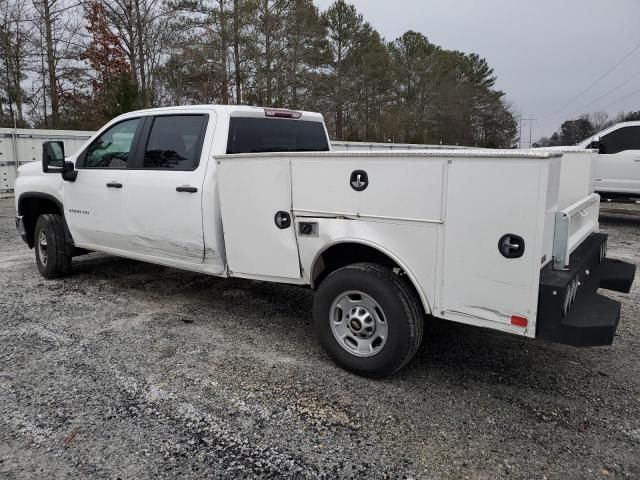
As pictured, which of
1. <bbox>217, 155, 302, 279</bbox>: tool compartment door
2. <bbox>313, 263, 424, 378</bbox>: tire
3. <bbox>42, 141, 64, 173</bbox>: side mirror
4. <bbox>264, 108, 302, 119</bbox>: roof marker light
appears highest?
<bbox>264, 108, 302, 119</bbox>: roof marker light

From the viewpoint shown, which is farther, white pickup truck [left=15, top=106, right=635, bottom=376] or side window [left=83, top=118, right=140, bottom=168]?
side window [left=83, top=118, right=140, bottom=168]

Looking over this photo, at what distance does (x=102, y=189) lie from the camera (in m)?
5.33

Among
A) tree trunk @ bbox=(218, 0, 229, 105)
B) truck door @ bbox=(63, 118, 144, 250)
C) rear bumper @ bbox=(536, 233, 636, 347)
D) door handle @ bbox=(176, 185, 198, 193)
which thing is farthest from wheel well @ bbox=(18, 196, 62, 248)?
tree trunk @ bbox=(218, 0, 229, 105)

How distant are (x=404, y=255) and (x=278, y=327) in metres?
1.81

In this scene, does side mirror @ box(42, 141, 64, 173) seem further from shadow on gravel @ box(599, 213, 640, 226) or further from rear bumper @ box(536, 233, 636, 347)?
shadow on gravel @ box(599, 213, 640, 226)

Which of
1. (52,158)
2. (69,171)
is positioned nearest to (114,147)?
(69,171)

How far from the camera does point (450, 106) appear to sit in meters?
48.3

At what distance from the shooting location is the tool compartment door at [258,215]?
12.5ft

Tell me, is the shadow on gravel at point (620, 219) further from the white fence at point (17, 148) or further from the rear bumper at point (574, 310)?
the white fence at point (17, 148)

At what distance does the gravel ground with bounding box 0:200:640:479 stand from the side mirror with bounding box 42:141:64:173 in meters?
1.61

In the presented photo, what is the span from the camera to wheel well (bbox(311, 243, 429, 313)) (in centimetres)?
356

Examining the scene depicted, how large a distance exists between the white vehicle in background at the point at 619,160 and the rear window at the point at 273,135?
8129 mm

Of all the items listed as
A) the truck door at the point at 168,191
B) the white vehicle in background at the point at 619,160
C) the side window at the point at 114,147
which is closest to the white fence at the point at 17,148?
the side window at the point at 114,147

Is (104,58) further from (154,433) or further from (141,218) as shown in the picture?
(154,433)
